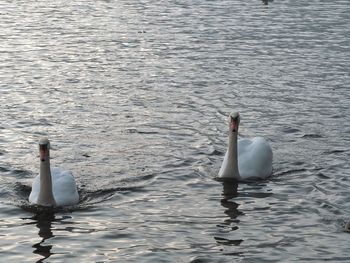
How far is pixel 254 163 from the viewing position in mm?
19625

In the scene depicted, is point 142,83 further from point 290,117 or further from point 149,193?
point 149,193

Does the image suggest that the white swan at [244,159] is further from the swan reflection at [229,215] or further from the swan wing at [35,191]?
the swan wing at [35,191]

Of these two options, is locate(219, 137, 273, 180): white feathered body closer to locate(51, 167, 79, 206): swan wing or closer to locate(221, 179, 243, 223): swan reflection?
locate(221, 179, 243, 223): swan reflection

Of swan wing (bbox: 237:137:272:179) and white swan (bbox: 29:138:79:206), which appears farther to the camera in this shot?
swan wing (bbox: 237:137:272:179)

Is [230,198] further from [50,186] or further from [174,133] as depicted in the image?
[174,133]

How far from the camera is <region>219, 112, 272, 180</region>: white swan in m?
A: 19.3

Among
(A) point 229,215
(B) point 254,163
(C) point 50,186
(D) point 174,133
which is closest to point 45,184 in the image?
(C) point 50,186

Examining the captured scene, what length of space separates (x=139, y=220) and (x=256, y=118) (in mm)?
8068

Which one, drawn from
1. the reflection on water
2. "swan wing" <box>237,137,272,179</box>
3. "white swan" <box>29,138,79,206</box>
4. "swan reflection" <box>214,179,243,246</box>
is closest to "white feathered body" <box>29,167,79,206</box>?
"white swan" <box>29,138,79,206</box>

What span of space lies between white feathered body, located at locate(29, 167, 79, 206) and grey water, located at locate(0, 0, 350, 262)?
0.21 meters

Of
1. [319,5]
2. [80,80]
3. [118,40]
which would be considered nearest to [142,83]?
[80,80]

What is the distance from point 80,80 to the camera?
2898 cm

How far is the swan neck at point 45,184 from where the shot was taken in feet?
56.1

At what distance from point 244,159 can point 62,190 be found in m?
A: 4.30
